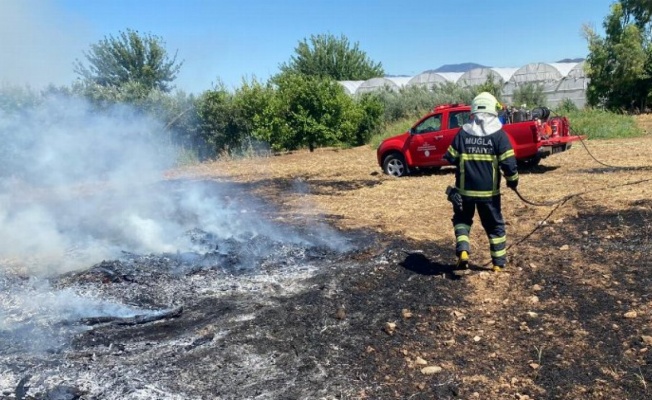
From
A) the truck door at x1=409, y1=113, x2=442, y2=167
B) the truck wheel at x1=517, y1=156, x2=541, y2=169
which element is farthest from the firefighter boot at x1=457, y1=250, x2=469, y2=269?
the truck door at x1=409, y1=113, x2=442, y2=167

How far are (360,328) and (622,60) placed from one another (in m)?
25.0

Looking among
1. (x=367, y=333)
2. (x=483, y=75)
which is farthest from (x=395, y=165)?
(x=483, y=75)

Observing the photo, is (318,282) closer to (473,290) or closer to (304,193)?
(473,290)

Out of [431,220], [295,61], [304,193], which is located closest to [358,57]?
[295,61]

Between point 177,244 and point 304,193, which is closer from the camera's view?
point 177,244

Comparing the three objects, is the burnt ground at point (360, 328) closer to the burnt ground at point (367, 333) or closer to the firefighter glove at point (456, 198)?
the burnt ground at point (367, 333)

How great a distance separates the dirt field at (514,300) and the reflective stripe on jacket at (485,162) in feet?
3.08

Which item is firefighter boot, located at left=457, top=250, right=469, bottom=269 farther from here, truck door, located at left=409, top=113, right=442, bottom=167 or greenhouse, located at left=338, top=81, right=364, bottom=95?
greenhouse, located at left=338, top=81, right=364, bottom=95

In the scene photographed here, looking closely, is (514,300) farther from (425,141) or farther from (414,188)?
(425,141)

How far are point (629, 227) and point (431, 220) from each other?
2.79m

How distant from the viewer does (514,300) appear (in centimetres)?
553

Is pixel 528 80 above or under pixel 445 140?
above

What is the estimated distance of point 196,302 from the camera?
19.4 feet

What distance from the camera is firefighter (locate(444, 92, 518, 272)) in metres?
6.20
